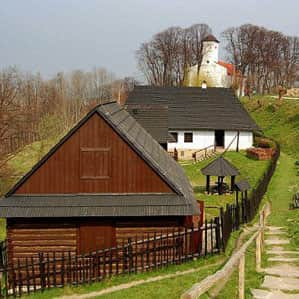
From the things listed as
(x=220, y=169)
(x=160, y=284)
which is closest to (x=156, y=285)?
(x=160, y=284)

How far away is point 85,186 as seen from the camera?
13992 millimetres

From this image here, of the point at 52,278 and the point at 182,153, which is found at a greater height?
the point at 182,153

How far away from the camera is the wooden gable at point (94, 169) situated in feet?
45.5

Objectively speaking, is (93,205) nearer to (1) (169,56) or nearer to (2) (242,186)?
(2) (242,186)

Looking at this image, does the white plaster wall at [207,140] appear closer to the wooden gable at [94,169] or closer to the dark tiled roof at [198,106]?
the dark tiled roof at [198,106]

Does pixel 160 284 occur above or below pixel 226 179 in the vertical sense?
below

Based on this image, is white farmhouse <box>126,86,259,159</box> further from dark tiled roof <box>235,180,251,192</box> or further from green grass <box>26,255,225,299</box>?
green grass <box>26,255,225,299</box>

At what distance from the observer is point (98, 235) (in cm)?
1358

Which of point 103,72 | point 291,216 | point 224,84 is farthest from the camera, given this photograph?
point 103,72

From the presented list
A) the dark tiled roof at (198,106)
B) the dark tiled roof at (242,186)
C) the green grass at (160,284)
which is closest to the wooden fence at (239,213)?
the dark tiled roof at (242,186)

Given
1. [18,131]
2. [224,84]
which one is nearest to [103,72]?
[224,84]

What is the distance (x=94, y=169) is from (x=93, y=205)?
115 cm

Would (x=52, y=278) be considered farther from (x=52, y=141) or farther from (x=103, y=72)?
(x=103, y=72)

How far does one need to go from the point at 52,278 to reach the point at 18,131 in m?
20.5
